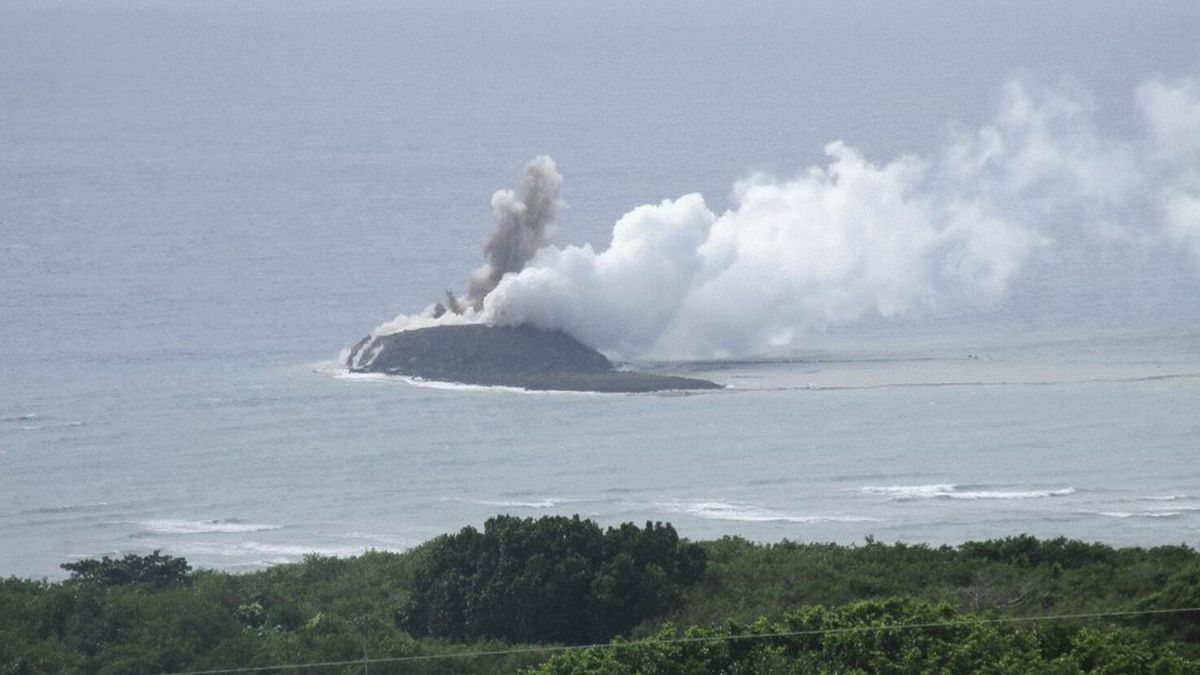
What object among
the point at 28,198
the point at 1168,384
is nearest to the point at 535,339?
the point at 1168,384

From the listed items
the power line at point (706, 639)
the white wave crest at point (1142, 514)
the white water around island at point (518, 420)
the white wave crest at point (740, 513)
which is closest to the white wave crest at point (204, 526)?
the white water around island at point (518, 420)

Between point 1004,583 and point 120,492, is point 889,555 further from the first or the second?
point 120,492

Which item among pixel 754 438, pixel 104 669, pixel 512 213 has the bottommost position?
pixel 104 669

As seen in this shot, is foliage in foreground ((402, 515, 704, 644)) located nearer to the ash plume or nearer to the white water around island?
the white water around island

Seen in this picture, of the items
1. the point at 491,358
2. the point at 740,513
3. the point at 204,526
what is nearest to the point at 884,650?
the point at 740,513

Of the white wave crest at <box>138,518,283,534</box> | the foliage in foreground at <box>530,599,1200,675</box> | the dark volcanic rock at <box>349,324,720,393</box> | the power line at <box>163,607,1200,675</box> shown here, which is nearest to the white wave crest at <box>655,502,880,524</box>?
the white wave crest at <box>138,518,283,534</box>

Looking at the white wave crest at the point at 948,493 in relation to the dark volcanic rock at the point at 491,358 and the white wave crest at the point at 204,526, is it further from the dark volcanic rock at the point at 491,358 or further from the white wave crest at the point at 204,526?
the dark volcanic rock at the point at 491,358

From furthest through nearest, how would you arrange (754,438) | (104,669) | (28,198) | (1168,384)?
(28,198) < (1168,384) < (754,438) < (104,669)

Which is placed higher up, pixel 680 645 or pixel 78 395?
pixel 78 395
